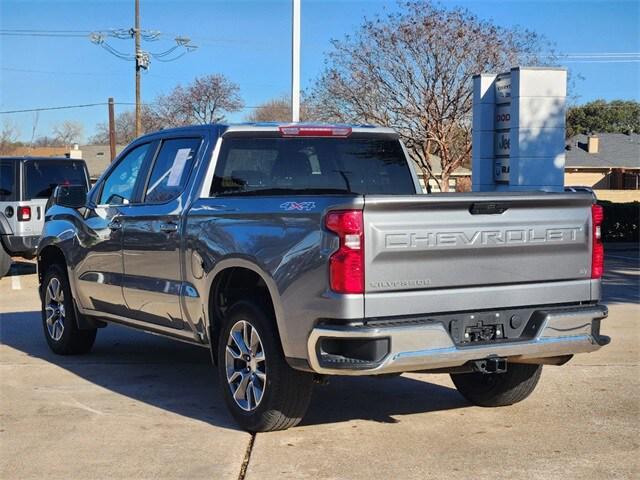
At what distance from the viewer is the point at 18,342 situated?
30.1 ft

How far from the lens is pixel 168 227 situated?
6.42m

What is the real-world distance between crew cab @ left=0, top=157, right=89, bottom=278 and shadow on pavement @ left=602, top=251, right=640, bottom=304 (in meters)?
9.22

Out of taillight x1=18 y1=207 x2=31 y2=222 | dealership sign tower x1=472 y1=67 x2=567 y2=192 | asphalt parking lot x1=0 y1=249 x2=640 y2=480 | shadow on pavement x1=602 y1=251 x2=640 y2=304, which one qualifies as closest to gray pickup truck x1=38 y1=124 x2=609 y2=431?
asphalt parking lot x1=0 y1=249 x2=640 y2=480

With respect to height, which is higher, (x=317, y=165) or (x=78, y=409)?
(x=317, y=165)

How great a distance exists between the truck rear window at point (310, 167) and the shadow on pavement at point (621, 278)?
6226 millimetres

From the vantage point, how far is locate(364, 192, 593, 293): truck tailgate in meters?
4.91

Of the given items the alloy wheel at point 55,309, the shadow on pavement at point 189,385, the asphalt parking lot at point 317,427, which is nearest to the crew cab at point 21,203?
the shadow on pavement at point 189,385

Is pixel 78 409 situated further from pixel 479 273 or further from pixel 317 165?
pixel 479 273

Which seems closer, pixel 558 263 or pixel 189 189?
pixel 558 263

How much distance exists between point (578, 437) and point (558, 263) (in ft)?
3.77

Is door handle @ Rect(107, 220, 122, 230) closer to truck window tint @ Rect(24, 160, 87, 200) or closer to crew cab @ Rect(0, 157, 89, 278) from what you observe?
crew cab @ Rect(0, 157, 89, 278)

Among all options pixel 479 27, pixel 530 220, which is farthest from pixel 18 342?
pixel 479 27

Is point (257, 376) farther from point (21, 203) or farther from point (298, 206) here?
point (21, 203)

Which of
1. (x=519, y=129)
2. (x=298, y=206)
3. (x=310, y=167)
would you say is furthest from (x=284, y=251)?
(x=519, y=129)
